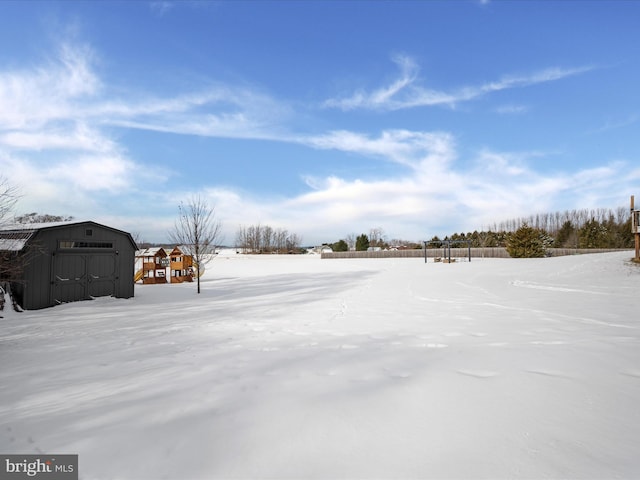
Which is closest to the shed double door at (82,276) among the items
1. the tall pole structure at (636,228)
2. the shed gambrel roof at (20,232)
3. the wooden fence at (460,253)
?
the shed gambrel roof at (20,232)

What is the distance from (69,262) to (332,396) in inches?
495

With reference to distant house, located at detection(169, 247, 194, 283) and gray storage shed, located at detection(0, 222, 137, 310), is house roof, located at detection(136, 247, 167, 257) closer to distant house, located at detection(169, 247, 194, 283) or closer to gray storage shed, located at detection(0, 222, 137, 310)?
distant house, located at detection(169, 247, 194, 283)

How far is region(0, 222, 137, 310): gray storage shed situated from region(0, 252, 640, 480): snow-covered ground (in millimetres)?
2951

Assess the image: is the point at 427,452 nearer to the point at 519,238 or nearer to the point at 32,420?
the point at 32,420

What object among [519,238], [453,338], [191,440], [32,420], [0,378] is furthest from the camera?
[519,238]

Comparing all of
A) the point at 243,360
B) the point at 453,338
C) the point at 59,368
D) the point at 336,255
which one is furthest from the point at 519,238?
the point at 59,368

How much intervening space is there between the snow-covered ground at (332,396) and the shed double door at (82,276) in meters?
3.35

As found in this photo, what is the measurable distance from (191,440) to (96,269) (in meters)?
12.5

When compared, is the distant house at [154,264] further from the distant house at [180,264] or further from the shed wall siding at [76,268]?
the shed wall siding at [76,268]

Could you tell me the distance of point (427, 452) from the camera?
A: 2.79m

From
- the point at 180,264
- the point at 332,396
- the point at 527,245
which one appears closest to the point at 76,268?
the point at 180,264

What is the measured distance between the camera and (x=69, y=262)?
12.0 meters

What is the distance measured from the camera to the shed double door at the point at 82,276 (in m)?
11.6

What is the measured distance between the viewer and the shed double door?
38.1ft
